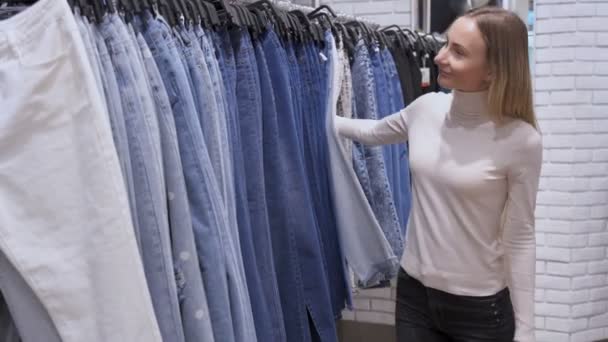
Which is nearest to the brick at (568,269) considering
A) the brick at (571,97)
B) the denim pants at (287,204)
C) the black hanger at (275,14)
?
the brick at (571,97)

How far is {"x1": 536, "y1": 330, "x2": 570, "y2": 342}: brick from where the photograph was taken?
10.3 feet

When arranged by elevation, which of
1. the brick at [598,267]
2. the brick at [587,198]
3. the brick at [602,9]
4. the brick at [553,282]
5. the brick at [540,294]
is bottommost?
the brick at [540,294]

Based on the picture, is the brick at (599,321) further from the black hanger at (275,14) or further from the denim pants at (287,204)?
the black hanger at (275,14)

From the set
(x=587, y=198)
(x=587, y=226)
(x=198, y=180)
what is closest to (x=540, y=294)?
(x=587, y=226)

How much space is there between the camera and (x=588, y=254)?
307 cm

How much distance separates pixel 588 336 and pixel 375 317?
3.93ft

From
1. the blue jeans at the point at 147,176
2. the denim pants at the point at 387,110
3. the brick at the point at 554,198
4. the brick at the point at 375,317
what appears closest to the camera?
the blue jeans at the point at 147,176

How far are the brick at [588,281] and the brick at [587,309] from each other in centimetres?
10

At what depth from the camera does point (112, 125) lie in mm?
886

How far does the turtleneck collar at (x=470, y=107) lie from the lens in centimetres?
143

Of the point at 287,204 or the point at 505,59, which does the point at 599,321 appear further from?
the point at 287,204

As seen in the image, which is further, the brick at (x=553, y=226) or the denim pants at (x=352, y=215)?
the brick at (x=553, y=226)

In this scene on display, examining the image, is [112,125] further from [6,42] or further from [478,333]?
[478,333]

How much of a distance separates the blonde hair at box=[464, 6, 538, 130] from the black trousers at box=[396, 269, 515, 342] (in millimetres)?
501
